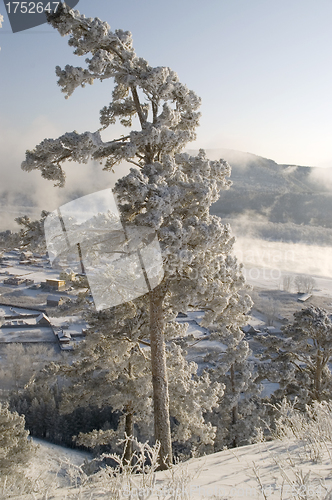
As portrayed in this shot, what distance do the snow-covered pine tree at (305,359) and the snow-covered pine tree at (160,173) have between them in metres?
5.45

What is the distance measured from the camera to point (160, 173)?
22.1ft

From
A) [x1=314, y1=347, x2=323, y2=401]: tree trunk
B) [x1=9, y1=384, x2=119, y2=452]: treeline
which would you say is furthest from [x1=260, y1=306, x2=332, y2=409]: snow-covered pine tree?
[x1=9, y1=384, x2=119, y2=452]: treeline

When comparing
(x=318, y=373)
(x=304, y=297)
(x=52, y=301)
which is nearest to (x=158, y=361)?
(x=318, y=373)

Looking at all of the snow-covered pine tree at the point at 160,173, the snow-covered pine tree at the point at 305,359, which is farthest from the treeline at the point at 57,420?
the snow-covered pine tree at the point at 160,173

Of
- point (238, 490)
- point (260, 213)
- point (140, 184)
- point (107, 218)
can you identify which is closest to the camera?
point (238, 490)

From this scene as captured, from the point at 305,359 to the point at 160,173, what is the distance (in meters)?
9.82

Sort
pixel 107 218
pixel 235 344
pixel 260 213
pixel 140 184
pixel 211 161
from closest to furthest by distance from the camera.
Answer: pixel 140 184 < pixel 107 218 < pixel 211 161 < pixel 235 344 < pixel 260 213

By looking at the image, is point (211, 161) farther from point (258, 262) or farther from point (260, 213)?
point (260, 213)

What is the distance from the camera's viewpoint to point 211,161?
757 cm

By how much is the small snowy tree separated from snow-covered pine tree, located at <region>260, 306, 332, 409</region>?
28.5 ft

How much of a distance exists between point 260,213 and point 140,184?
123950mm

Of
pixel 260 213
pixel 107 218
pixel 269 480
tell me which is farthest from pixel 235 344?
pixel 260 213

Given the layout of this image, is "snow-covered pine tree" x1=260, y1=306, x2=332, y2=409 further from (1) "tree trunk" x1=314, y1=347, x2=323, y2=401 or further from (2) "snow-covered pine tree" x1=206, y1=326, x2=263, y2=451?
(2) "snow-covered pine tree" x1=206, y1=326, x2=263, y2=451

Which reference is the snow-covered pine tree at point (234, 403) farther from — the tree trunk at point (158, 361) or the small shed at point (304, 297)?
the small shed at point (304, 297)
